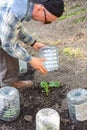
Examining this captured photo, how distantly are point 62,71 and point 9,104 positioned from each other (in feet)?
3.60

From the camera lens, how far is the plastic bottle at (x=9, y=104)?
3.91 m

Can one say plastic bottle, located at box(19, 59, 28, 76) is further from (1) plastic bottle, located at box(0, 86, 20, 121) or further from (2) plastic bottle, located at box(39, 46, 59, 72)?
(1) plastic bottle, located at box(0, 86, 20, 121)

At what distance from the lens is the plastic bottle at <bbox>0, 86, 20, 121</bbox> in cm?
391


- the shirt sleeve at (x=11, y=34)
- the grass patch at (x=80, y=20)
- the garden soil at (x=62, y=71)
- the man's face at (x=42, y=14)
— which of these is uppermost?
the man's face at (x=42, y=14)

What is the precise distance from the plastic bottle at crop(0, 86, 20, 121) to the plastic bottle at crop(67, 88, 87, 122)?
55 centimetres

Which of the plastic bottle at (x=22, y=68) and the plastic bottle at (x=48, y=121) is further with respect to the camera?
the plastic bottle at (x=22, y=68)

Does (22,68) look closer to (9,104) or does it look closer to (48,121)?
(9,104)

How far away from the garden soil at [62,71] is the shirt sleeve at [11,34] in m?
0.65

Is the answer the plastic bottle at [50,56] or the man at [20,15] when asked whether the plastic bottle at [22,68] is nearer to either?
the plastic bottle at [50,56]

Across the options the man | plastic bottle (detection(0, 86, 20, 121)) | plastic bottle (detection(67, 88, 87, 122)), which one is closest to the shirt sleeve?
the man

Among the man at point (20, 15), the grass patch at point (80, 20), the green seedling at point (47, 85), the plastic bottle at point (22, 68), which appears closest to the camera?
the man at point (20, 15)

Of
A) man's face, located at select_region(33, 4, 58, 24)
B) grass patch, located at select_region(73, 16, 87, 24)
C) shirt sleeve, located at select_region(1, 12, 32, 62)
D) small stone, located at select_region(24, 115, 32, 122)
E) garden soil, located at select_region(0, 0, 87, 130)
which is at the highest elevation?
man's face, located at select_region(33, 4, 58, 24)

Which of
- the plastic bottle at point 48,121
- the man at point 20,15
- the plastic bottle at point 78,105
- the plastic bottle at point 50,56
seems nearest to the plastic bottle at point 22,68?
the plastic bottle at point 50,56

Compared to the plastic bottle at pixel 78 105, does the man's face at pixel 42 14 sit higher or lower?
higher
